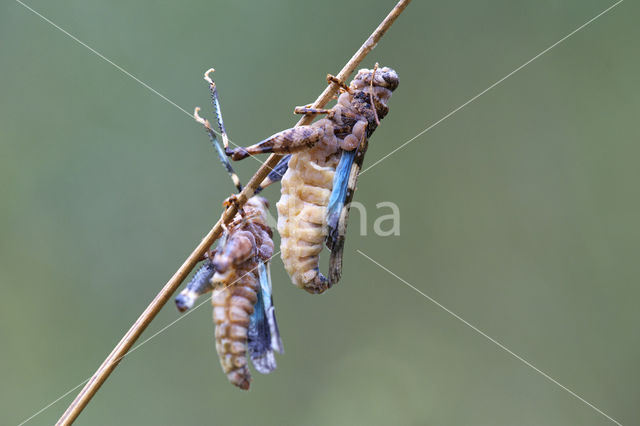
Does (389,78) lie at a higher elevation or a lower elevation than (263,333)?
higher

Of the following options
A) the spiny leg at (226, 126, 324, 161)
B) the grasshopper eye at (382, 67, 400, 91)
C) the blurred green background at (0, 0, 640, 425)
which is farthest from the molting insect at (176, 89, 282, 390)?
the blurred green background at (0, 0, 640, 425)

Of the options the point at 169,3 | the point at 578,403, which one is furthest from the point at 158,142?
the point at 578,403

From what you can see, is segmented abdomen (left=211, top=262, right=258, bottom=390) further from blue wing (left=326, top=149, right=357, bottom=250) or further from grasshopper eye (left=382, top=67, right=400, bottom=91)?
grasshopper eye (left=382, top=67, right=400, bottom=91)

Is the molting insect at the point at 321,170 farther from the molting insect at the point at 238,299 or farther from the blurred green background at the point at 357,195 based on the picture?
the blurred green background at the point at 357,195

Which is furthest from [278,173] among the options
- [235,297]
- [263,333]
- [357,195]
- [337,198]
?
[357,195]

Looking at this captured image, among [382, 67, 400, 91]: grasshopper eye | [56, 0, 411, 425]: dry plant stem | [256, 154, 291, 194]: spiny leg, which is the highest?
[382, 67, 400, 91]: grasshopper eye

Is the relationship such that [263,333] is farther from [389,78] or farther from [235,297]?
[389,78]

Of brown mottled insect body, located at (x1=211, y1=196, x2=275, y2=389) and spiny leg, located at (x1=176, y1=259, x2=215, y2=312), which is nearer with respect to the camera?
spiny leg, located at (x1=176, y1=259, x2=215, y2=312)
